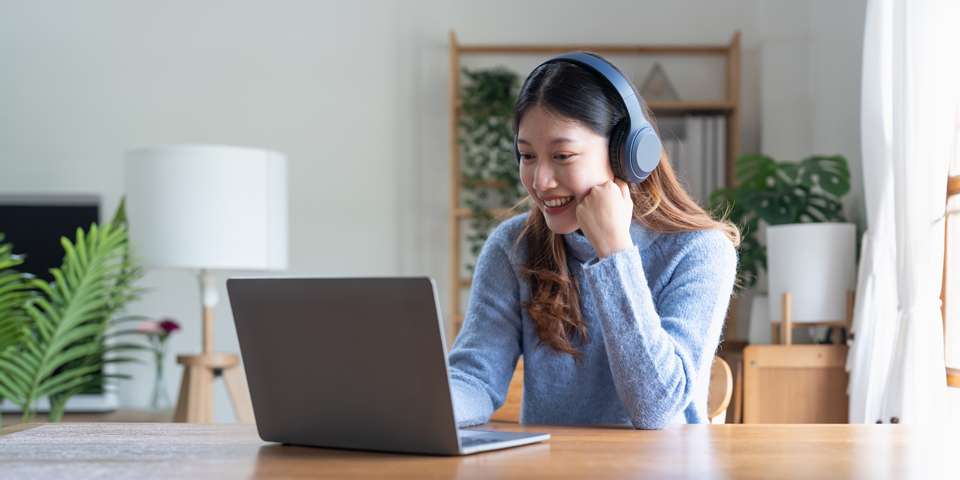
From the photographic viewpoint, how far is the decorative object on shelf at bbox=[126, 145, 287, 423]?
10.5 ft

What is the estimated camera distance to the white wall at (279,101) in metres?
4.43

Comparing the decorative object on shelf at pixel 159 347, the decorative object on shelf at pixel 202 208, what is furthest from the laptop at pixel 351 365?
the decorative object on shelf at pixel 159 347

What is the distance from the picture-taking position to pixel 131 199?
3.31 meters

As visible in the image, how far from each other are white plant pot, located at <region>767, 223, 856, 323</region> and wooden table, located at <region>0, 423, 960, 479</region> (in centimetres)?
203

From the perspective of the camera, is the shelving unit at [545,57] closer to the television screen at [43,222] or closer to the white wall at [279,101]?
the white wall at [279,101]

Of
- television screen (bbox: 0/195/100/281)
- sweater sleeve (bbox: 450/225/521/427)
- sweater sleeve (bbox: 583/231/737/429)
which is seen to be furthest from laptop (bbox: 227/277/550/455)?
television screen (bbox: 0/195/100/281)

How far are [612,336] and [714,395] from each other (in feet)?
1.74

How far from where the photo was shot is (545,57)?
4289mm

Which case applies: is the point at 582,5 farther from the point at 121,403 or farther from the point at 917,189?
the point at 121,403

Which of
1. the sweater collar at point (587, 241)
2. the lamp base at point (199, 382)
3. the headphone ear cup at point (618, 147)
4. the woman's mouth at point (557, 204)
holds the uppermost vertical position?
the headphone ear cup at point (618, 147)

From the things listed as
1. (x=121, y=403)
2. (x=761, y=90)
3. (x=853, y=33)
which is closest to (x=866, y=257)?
(x=853, y=33)

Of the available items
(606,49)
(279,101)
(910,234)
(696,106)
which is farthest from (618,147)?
(279,101)

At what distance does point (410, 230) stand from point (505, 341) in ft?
9.49

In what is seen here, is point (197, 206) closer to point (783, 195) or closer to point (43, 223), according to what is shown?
point (43, 223)
